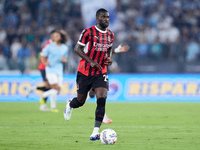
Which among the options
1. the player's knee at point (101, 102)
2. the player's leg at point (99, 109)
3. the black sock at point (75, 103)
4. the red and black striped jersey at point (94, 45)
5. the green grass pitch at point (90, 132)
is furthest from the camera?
the black sock at point (75, 103)

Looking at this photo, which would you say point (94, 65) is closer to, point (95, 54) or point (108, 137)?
point (95, 54)

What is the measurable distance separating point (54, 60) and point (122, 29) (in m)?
9.60

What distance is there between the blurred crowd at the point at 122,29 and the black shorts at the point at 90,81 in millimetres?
11707

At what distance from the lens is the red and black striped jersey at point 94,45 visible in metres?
8.13

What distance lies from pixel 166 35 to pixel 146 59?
2.39 meters

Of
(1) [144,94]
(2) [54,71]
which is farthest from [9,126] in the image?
(1) [144,94]

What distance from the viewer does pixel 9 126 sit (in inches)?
381

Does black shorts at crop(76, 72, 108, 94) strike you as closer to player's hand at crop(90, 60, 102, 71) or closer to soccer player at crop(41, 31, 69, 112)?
player's hand at crop(90, 60, 102, 71)

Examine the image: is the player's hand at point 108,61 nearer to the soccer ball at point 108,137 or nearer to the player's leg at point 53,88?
the soccer ball at point 108,137

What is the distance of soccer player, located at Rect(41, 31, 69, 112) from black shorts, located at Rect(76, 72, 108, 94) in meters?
5.61

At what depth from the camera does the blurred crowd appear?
2075 centimetres

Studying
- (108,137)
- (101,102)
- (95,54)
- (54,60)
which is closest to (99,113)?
(101,102)

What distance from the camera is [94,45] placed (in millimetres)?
8164


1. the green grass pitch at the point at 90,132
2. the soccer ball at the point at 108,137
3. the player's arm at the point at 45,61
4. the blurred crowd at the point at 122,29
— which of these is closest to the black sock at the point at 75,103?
the green grass pitch at the point at 90,132
